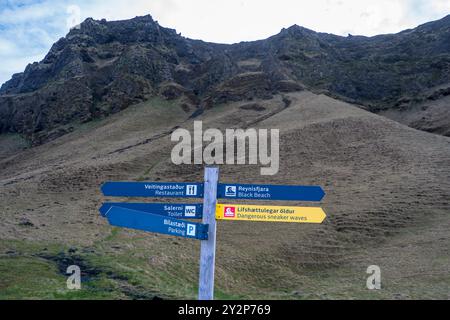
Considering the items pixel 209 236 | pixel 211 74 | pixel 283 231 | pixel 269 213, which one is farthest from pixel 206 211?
pixel 211 74

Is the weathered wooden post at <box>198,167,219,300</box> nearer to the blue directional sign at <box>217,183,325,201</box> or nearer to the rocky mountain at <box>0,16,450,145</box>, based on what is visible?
the blue directional sign at <box>217,183,325,201</box>

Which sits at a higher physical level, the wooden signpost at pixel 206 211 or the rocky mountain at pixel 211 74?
the rocky mountain at pixel 211 74

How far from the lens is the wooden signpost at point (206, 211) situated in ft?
21.1

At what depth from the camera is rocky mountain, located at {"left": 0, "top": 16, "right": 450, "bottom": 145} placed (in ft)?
233

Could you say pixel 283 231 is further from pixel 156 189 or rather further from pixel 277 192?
pixel 156 189

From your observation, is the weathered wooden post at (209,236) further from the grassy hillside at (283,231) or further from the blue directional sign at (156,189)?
the grassy hillside at (283,231)

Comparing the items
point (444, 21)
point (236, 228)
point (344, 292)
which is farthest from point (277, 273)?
point (444, 21)

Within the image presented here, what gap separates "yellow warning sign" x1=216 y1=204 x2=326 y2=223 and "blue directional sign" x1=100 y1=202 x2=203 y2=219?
38cm

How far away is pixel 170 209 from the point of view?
23.4 ft

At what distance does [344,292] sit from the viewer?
15.1 m

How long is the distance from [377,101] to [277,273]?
5996 centimetres

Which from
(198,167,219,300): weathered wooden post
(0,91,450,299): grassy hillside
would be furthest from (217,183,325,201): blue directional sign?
(0,91,450,299): grassy hillside

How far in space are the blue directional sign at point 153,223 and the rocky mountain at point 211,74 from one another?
56772 millimetres

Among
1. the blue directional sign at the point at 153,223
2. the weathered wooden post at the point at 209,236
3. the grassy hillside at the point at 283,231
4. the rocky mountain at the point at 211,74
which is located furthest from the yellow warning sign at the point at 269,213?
the rocky mountain at the point at 211,74
